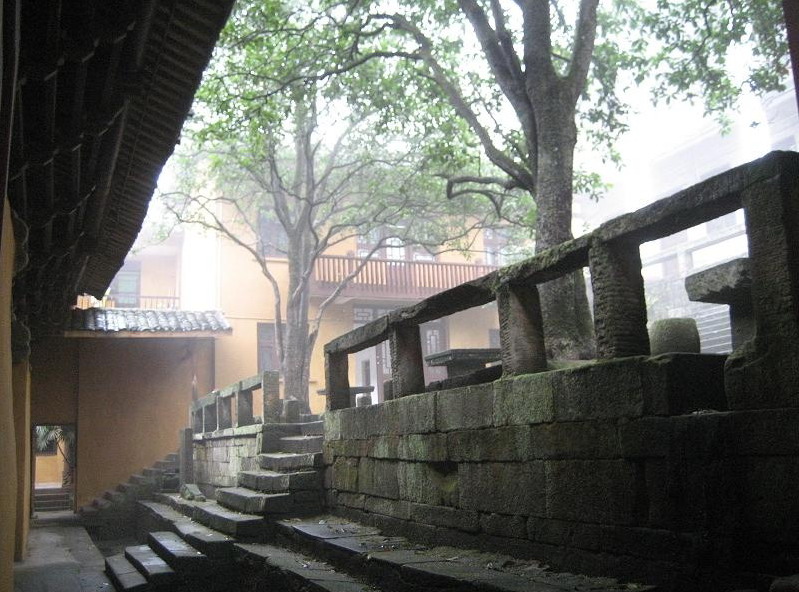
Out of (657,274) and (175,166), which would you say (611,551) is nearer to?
(175,166)

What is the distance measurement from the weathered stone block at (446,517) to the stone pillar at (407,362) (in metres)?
1.11

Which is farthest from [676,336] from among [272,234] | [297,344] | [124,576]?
[272,234]

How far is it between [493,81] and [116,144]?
8.53m

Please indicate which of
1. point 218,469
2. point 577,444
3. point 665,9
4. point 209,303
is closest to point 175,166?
point 209,303

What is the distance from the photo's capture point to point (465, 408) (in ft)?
19.8

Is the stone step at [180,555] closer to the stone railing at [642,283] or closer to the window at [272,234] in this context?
the stone railing at [642,283]

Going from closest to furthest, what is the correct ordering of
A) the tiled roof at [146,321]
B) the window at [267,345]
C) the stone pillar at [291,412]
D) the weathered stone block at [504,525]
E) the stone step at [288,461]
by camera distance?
the weathered stone block at [504,525]
the stone step at [288,461]
the stone pillar at [291,412]
the tiled roof at [146,321]
the window at [267,345]

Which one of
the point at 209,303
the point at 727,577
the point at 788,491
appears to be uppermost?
the point at 209,303

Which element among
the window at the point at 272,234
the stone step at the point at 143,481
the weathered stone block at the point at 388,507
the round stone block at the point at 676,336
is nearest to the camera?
the round stone block at the point at 676,336

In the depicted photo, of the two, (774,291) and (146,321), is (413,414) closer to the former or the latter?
(774,291)

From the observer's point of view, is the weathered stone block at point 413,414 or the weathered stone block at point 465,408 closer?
the weathered stone block at point 465,408

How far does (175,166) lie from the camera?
21.4m

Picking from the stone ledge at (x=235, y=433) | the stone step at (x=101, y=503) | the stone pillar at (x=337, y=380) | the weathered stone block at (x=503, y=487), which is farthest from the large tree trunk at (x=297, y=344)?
the weathered stone block at (x=503, y=487)

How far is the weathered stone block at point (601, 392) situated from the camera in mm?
4375
